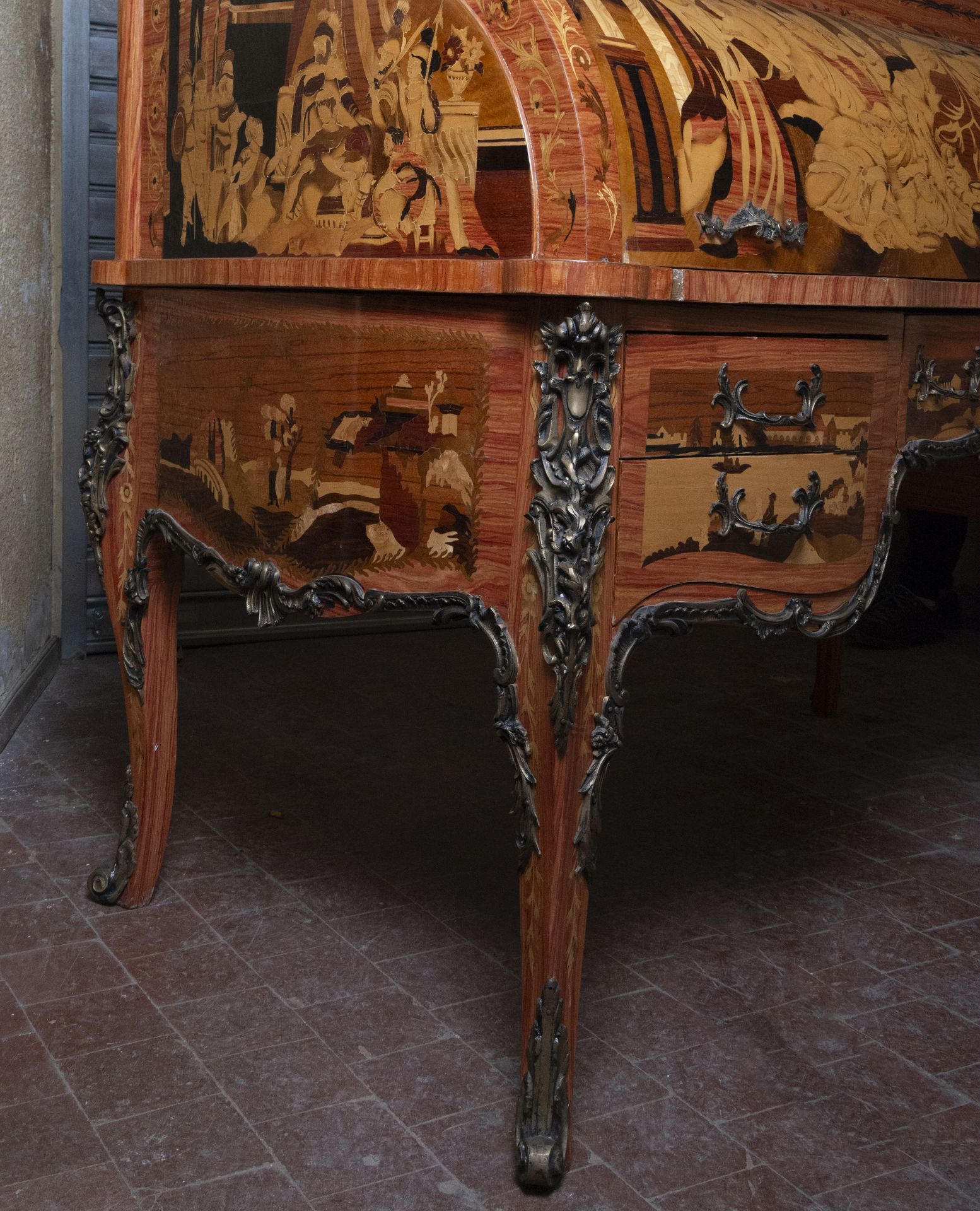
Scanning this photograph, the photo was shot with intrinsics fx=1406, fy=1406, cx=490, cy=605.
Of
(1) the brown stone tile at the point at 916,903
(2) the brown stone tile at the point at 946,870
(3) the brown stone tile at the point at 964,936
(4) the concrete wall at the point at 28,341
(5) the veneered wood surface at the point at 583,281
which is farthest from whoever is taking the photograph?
(4) the concrete wall at the point at 28,341

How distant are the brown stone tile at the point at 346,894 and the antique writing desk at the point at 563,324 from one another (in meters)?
0.62

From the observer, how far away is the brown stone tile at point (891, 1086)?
1.78m

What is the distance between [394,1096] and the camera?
1759 mm

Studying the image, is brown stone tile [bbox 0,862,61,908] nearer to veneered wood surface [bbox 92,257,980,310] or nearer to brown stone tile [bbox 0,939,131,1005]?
brown stone tile [bbox 0,939,131,1005]

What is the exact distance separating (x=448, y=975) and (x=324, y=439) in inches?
32.7

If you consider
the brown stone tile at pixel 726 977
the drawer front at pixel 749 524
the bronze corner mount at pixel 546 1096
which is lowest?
the brown stone tile at pixel 726 977

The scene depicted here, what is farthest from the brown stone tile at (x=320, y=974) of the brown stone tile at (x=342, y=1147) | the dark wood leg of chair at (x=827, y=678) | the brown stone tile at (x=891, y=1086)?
the dark wood leg of chair at (x=827, y=678)

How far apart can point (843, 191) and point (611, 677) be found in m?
0.66

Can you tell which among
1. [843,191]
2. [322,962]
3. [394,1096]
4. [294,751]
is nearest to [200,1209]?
[394,1096]

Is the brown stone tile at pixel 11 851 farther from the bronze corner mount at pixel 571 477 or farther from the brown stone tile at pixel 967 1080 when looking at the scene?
the brown stone tile at pixel 967 1080

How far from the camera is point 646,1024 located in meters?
1.96

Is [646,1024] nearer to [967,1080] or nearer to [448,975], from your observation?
[448,975]

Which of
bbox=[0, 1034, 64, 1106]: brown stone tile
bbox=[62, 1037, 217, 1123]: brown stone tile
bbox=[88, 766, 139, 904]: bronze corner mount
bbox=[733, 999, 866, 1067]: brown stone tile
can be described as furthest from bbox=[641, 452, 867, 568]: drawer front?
bbox=[88, 766, 139, 904]: bronze corner mount

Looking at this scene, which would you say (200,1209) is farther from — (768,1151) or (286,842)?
(286,842)
